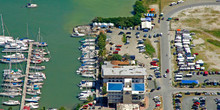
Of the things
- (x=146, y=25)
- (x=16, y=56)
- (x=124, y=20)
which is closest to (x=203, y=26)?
(x=146, y=25)

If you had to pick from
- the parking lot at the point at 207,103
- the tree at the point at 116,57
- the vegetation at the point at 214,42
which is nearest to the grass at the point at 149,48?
the tree at the point at 116,57

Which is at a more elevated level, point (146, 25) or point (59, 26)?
point (59, 26)

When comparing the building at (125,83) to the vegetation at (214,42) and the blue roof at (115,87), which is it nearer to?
the blue roof at (115,87)

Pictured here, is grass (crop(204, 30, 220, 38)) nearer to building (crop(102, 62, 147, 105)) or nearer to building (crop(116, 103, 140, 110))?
building (crop(102, 62, 147, 105))

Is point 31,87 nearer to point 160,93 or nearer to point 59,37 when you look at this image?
point 59,37

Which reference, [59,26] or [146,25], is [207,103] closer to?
[146,25]

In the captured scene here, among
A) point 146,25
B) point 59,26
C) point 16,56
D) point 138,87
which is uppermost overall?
point 59,26
